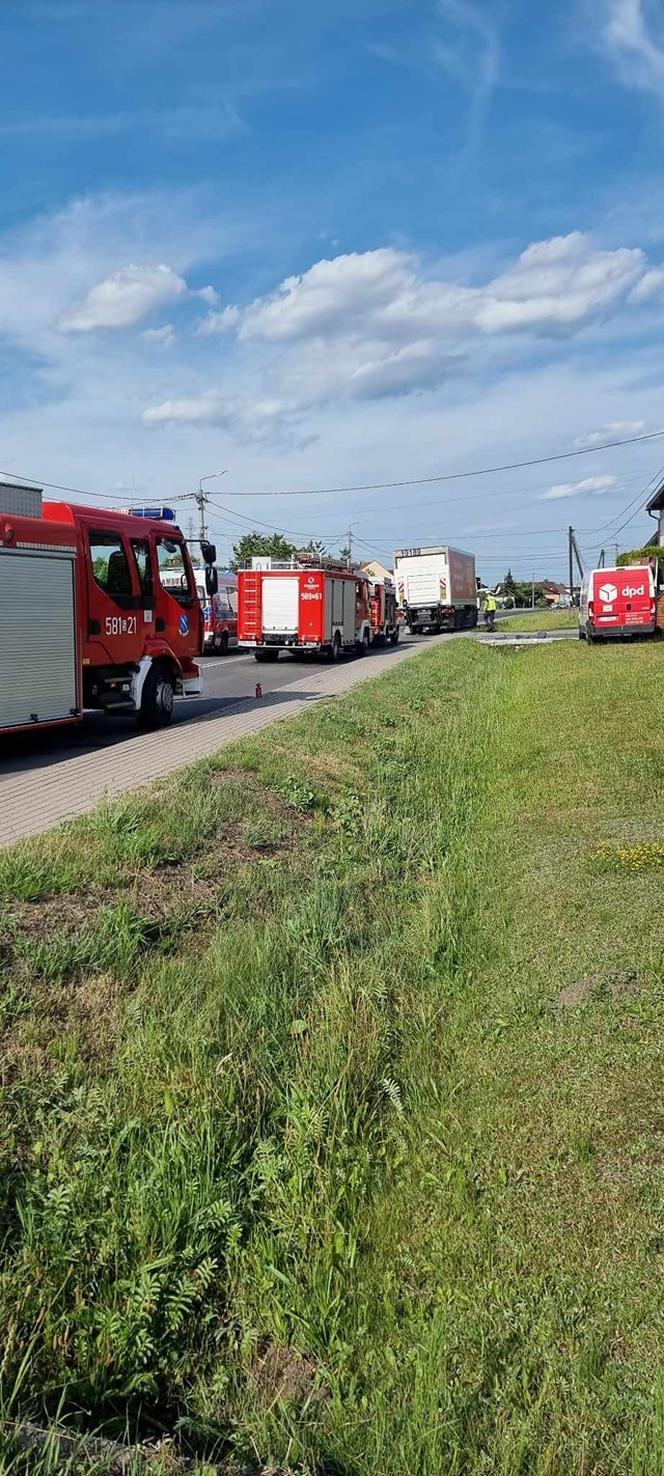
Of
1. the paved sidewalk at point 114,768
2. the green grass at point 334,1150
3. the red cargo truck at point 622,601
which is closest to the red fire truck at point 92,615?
the paved sidewalk at point 114,768

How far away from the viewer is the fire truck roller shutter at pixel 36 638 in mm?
10758

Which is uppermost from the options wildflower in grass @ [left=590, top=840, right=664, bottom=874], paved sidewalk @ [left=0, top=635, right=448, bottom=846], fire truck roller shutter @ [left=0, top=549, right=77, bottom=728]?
fire truck roller shutter @ [left=0, top=549, right=77, bottom=728]

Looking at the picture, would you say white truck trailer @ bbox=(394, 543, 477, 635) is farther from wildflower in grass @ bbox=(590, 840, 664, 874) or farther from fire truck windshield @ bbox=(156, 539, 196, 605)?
wildflower in grass @ bbox=(590, 840, 664, 874)

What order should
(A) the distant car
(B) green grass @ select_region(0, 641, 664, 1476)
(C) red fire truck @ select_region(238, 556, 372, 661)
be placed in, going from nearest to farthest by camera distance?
1. (B) green grass @ select_region(0, 641, 664, 1476)
2. (C) red fire truck @ select_region(238, 556, 372, 661)
3. (A) the distant car

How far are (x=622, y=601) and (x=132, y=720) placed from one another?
1851cm

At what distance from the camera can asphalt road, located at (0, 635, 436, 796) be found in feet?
38.2

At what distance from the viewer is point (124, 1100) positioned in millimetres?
4309

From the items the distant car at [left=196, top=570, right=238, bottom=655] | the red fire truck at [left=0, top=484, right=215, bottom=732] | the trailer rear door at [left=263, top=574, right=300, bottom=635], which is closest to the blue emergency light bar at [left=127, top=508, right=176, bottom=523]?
the red fire truck at [left=0, top=484, right=215, bottom=732]

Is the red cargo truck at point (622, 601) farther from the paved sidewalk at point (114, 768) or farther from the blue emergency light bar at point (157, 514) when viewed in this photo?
the blue emergency light bar at point (157, 514)

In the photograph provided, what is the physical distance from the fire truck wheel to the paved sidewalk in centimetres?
25

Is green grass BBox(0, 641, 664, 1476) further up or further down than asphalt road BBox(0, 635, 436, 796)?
further down

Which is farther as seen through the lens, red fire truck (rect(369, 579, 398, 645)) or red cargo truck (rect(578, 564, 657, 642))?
red fire truck (rect(369, 579, 398, 645))

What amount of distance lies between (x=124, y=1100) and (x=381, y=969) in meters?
2.12

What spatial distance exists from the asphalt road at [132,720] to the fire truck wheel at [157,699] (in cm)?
30
